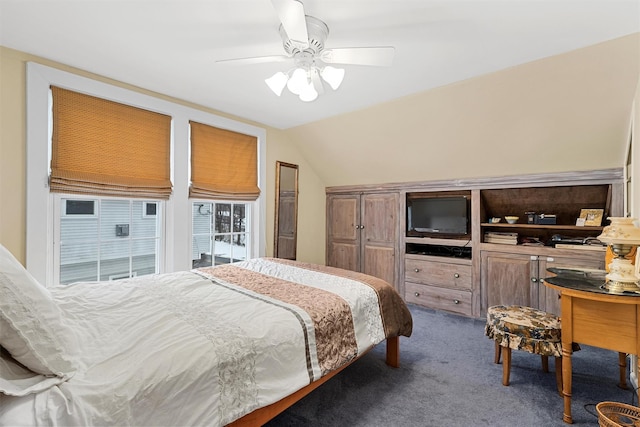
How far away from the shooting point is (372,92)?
286 cm

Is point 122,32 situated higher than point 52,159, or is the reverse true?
point 122,32

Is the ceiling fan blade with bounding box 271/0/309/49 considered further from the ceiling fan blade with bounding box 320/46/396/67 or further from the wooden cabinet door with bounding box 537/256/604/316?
the wooden cabinet door with bounding box 537/256/604/316

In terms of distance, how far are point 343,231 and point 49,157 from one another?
353 centimetres

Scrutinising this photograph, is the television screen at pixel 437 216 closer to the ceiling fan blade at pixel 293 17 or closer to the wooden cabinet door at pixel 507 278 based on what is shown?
the wooden cabinet door at pixel 507 278

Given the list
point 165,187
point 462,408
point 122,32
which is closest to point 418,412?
point 462,408

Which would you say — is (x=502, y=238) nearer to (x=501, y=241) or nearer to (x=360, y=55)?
(x=501, y=241)

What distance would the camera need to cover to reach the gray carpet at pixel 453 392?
1.76m

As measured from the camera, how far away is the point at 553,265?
304 centimetres

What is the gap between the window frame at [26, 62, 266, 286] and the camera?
7.45ft

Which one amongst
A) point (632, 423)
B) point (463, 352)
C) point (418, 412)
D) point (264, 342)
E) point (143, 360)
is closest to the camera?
point (143, 360)

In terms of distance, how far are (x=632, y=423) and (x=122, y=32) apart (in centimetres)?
373

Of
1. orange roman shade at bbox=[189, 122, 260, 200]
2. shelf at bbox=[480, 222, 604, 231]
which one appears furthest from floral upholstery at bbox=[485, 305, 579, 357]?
orange roman shade at bbox=[189, 122, 260, 200]

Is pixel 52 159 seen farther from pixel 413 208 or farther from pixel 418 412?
pixel 413 208

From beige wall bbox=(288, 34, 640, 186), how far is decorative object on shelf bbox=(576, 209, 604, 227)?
1.55ft
